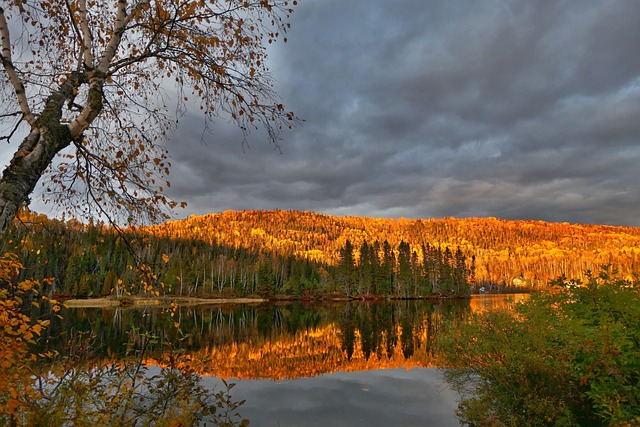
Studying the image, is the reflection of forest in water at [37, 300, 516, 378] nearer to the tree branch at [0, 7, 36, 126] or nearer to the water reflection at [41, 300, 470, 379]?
the water reflection at [41, 300, 470, 379]

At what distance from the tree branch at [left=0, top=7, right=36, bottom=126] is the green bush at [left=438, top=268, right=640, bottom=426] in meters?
9.86

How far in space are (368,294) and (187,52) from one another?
104640 millimetres

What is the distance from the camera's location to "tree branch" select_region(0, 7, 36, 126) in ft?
15.4

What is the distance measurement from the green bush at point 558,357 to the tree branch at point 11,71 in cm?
986

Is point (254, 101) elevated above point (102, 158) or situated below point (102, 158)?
above

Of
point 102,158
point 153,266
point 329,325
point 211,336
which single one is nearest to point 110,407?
point 153,266

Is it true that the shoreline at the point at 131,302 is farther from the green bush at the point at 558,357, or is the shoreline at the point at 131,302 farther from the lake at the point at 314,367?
the green bush at the point at 558,357

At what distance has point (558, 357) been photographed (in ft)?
35.4

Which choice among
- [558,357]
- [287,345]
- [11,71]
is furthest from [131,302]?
[11,71]

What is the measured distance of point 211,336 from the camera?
3806 centimetres

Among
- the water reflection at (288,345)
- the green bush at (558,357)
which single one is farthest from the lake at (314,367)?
the green bush at (558,357)

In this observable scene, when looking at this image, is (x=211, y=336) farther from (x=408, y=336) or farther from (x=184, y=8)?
(x=184, y=8)

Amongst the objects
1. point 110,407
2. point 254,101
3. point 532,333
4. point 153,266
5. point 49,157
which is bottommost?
point 110,407

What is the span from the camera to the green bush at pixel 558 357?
7.58 meters
